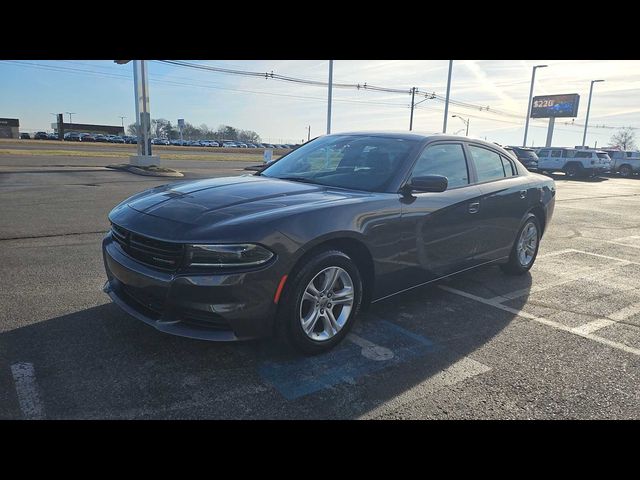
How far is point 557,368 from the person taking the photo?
330cm

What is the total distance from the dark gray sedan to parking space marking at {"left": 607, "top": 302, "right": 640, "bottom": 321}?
1250 millimetres

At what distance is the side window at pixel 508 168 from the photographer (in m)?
5.27

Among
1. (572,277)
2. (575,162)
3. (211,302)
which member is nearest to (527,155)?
(575,162)

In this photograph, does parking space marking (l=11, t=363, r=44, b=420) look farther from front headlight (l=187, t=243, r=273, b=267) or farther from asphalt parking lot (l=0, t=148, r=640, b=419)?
front headlight (l=187, t=243, r=273, b=267)

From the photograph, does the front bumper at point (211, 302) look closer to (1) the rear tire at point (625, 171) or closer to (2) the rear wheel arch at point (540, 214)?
(2) the rear wheel arch at point (540, 214)

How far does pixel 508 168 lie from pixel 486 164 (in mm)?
539

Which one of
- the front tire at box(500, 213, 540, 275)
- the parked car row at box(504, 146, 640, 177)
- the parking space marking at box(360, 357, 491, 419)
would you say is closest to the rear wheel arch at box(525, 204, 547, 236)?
the front tire at box(500, 213, 540, 275)

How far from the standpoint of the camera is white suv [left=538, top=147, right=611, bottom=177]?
28.7 metres

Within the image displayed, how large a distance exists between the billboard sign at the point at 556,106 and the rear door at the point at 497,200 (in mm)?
64464

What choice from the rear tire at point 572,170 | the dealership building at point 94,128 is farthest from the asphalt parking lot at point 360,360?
the dealership building at point 94,128
